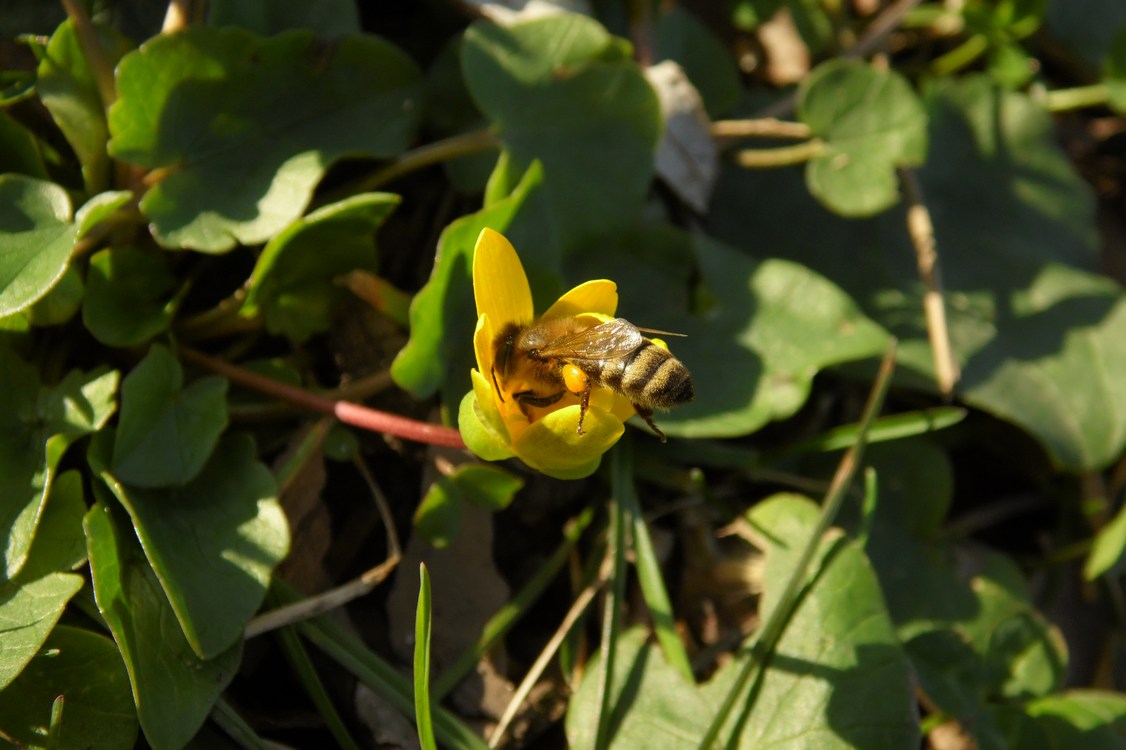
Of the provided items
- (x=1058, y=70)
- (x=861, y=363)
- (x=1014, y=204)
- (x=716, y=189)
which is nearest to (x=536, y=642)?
(x=861, y=363)

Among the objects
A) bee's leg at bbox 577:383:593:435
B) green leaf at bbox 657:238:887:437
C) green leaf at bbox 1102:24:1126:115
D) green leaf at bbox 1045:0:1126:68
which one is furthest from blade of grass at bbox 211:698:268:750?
green leaf at bbox 1045:0:1126:68

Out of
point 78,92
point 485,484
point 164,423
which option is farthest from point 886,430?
point 78,92

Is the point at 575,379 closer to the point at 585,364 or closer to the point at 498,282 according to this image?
the point at 585,364

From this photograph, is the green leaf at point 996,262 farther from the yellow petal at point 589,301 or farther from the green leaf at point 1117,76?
the yellow petal at point 589,301

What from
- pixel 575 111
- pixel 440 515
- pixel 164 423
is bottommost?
pixel 440 515

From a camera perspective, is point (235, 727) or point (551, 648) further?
point (551, 648)

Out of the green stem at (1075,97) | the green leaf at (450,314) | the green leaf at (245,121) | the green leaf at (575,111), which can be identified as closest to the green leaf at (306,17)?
the green leaf at (245,121)
